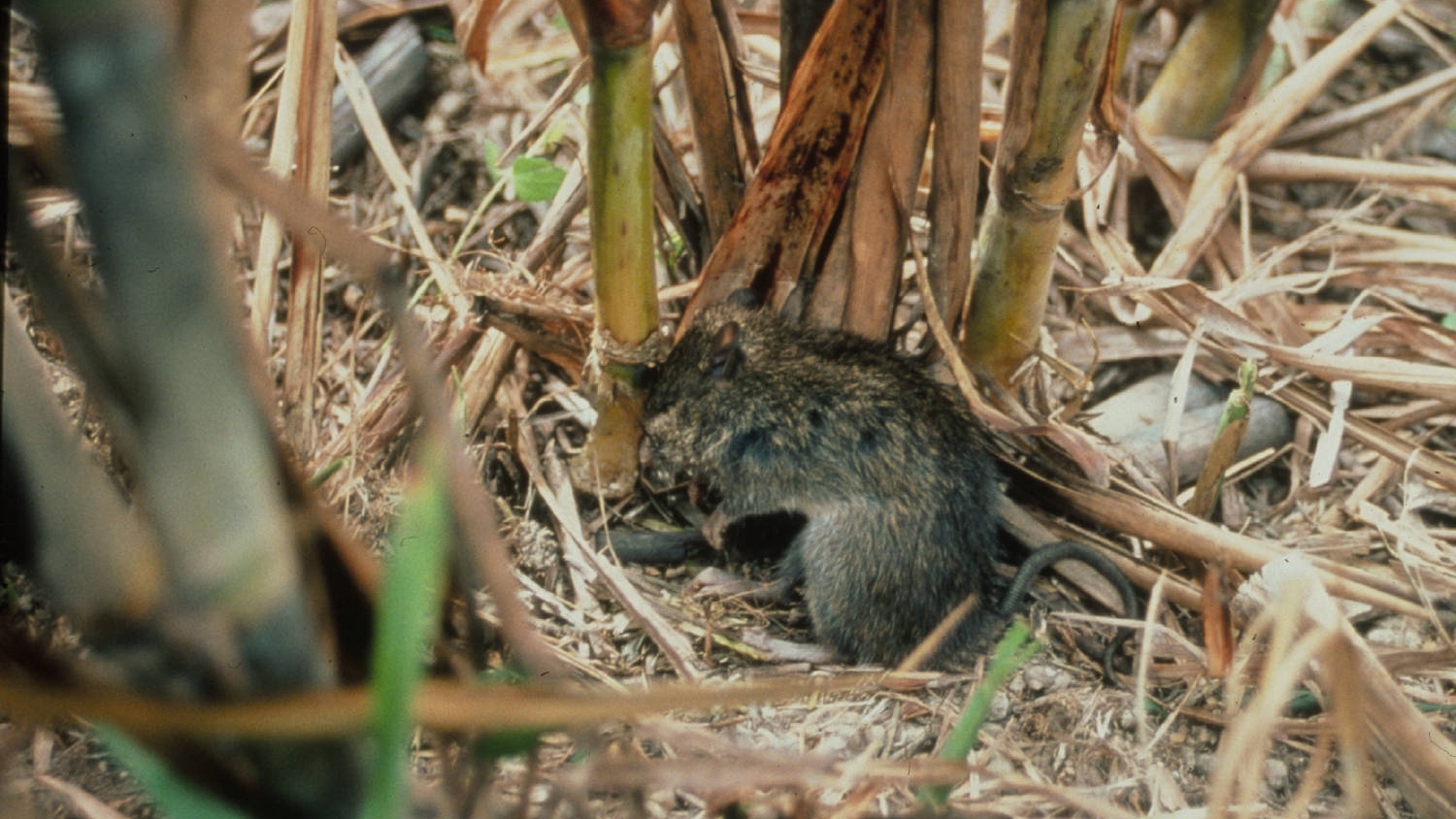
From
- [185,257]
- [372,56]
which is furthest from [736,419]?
[185,257]

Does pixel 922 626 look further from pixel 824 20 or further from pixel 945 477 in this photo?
pixel 824 20

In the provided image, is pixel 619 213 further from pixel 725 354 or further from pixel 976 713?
pixel 976 713

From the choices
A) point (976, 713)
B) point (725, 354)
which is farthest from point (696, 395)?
point (976, 713)

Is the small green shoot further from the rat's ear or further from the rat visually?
the rat's ear

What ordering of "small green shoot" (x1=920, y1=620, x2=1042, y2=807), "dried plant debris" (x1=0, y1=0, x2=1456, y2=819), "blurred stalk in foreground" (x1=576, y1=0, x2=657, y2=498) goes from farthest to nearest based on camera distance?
1. "dried plant debris" (x1=0, y1=0, x2=1456, y2=819)
2. "blurred stalk in foreground" (x1=576, y1=0, x2=657, y2=498)
3. "small green shoot" (x1=920, y1=620, x2=1042, y2=807)

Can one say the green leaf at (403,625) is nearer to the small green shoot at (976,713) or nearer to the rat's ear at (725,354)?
the small green shoot at (976,713)

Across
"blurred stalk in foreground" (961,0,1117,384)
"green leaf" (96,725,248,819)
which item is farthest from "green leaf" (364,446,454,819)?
"blurred stalk in foreground" (961,0,1117,384)
